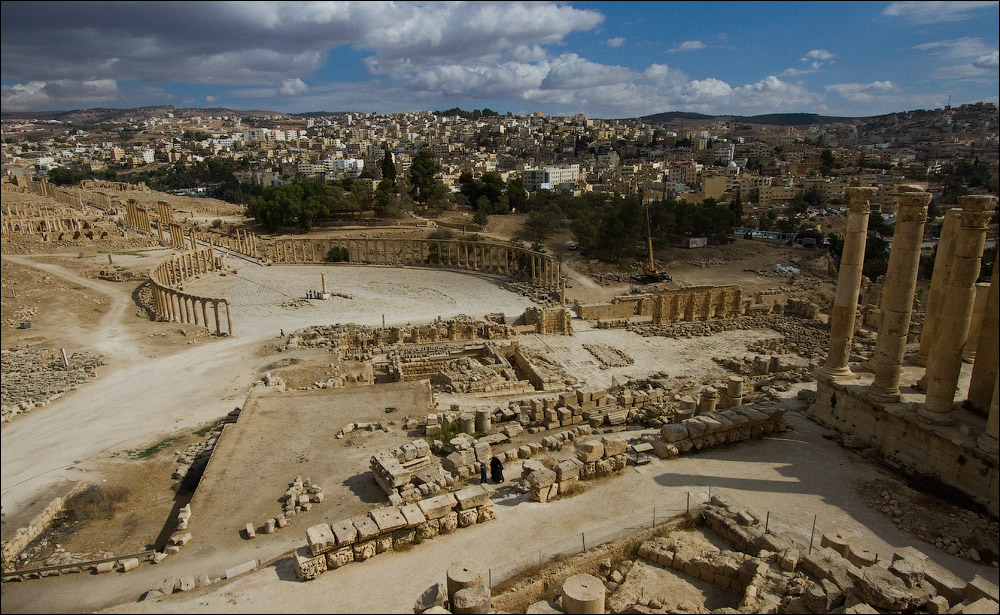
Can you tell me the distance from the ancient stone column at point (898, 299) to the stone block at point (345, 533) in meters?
13.2

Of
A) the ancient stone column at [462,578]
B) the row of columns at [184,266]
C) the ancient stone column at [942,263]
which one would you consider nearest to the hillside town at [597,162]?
the row of columns at [184,266]

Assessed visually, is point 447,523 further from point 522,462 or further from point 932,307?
point 932,307

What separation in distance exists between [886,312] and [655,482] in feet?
25.9

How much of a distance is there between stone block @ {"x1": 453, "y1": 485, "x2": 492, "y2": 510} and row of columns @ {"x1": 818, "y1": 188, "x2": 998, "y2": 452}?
34.7 ft

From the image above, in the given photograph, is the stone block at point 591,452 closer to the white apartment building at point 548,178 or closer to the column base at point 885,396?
the column base at point 885,396

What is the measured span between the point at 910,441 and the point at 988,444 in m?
1.68

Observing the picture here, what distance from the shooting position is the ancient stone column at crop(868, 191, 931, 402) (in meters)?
14.1

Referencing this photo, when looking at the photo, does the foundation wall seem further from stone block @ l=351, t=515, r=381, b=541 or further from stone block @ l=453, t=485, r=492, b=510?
stone block @ l=351, t=515, r=381, b=541

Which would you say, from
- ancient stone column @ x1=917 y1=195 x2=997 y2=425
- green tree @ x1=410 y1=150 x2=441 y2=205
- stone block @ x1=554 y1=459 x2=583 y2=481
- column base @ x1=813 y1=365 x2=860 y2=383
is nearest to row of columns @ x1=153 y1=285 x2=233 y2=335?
stone block @ x1=554 y1=459 x2=583 y2=481

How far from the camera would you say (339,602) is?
344 inches

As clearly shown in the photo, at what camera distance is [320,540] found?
9586 mm

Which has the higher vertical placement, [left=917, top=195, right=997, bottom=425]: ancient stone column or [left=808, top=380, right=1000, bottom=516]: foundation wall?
[left=917, top=195, right=997, bottom=425]: ancient stone column

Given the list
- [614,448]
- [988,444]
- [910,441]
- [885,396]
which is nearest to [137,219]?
[614,448]

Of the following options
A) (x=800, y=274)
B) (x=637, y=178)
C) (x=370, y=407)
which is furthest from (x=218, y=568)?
(x=637, y=178)
